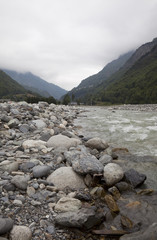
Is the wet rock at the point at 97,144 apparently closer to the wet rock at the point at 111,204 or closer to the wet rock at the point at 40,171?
the wet rock at the point at 40,171

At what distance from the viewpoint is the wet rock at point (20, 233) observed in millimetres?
2760

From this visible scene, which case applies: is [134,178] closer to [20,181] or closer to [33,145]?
[20,181]

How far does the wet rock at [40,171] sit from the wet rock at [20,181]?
0.39 meters

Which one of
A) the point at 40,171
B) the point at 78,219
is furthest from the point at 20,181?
the point at 78,219

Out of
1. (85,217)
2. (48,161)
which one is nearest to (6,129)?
(48,161)

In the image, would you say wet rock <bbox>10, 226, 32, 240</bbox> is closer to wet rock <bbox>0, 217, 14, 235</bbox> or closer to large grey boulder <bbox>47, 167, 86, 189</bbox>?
wet rock <bbox>0, 217, 14, 235</bbox>

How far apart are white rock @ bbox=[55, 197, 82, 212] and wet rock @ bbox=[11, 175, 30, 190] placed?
1.03 meters

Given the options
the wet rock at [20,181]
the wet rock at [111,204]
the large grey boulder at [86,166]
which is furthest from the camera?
the large grey boulder at [86,166]

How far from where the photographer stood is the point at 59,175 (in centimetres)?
483

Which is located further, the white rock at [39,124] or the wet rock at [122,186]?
the white rock at [39,124]

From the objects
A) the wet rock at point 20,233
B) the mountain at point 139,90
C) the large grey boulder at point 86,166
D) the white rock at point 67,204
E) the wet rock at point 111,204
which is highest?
the mountain at point 139,90

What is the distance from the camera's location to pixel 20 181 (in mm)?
4230

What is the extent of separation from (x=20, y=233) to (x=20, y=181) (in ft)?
5.13

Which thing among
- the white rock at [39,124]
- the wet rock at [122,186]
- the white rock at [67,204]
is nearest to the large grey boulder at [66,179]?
the white rock at [67,204]
